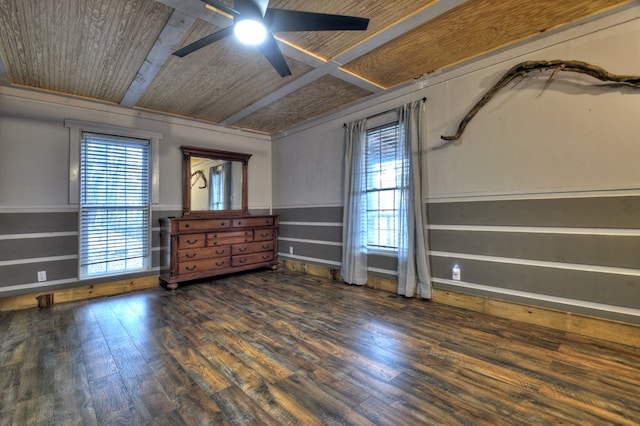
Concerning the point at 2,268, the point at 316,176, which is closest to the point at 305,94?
the point at 316,176

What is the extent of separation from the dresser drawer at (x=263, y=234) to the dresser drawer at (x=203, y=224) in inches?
20.8

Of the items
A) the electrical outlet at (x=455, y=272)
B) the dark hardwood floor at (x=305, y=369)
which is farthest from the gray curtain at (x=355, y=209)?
the electrical outlet at (x=455, y=272)

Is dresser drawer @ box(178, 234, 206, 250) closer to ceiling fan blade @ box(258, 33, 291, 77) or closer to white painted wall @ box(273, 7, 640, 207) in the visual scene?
ceiling fan blade @ box(258, 33, 291, 77)

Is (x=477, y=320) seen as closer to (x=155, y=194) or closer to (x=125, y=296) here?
(x=125, y=296)

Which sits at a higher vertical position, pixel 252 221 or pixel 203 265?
pixel 252 221

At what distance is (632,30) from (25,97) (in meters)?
5.91

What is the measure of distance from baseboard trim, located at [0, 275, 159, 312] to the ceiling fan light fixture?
12.0 ft

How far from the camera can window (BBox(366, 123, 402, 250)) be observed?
12.0ft

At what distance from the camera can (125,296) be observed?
3.73m

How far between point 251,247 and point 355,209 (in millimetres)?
1917

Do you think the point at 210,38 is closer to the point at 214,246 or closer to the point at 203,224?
the point at 203,224

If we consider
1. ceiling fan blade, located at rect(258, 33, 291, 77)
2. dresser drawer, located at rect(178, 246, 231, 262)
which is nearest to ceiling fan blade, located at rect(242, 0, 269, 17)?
ceiling fan blade, located at rect(258, 33, 291, 77)

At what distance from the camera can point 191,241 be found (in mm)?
4113

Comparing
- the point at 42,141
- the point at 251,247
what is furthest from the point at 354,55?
the point at 42,141
